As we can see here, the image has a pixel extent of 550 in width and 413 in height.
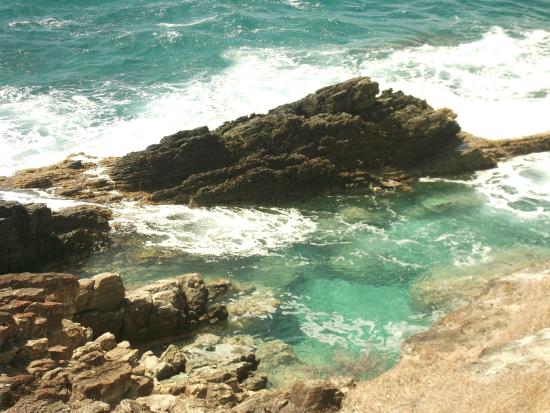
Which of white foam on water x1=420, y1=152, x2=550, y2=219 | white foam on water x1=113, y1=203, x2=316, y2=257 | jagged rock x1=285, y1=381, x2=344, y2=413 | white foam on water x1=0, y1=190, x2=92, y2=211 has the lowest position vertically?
white foam on water x1=113, y1=203, x2=316, y2=257

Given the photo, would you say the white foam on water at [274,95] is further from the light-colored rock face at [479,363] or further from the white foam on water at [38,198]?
the light-colored rock face at [479,363]

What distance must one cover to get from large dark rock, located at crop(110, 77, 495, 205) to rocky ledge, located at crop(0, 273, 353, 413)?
9.22m

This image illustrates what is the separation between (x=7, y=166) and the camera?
105ft

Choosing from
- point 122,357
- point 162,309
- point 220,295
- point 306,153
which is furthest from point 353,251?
point 122,357

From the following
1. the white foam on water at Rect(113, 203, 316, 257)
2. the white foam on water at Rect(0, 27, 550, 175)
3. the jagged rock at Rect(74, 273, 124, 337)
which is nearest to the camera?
the jagged rock at Rect(74, 273, 124, 337)

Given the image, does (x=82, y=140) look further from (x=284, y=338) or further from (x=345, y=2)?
(x=345, y=2)

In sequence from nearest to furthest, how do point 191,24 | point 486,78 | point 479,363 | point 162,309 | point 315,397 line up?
point 315,397
point 479,363
point 162,309
point 486,78
point 191,24

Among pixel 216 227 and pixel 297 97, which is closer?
pixel 216 227

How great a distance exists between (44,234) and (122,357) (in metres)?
11.0

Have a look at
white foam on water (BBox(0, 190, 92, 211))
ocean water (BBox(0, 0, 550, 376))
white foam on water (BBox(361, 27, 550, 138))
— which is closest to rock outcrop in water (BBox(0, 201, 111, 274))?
ocean water (BBox(0, 0, 550, 376))

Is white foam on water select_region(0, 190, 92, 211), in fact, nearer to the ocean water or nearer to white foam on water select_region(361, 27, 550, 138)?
the ocean water

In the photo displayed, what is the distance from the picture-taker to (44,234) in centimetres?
2395

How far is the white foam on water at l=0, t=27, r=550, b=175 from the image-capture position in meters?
35.1

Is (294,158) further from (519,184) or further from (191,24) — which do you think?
(191,24)
